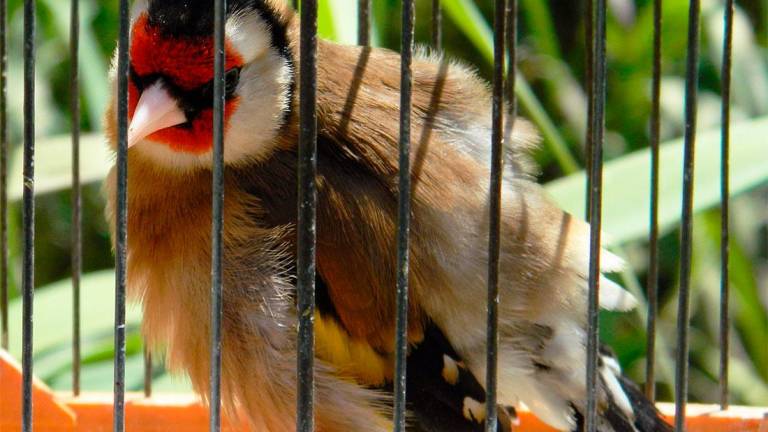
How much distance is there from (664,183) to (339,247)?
75cm

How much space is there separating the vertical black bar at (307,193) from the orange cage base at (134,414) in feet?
1.70

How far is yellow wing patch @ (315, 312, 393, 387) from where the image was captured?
1.44m

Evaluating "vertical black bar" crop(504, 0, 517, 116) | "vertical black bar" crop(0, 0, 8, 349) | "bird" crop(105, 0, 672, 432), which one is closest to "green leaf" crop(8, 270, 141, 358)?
"vertical black bar" crop(0, 0, 8, 349)

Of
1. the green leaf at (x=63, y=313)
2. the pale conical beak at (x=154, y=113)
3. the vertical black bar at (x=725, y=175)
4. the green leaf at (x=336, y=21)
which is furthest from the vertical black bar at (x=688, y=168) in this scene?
the green leaf at (x=63, y=313)

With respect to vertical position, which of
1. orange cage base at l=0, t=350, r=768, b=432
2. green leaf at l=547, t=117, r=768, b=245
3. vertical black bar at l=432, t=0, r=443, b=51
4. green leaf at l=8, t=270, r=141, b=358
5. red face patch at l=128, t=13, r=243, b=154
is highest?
vertical black bar at l=432, t=0, r=443, b=51

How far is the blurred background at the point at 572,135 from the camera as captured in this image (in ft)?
7.39

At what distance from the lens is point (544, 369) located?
151cm

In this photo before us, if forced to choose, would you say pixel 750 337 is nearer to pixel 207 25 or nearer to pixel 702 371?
pixel 702 371

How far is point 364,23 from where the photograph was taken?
1.71 m

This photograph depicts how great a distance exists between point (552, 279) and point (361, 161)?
294mm

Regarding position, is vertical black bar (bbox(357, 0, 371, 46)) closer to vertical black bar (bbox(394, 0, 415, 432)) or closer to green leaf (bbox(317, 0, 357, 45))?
green leaf (bbox(317, 0, 357, 45))

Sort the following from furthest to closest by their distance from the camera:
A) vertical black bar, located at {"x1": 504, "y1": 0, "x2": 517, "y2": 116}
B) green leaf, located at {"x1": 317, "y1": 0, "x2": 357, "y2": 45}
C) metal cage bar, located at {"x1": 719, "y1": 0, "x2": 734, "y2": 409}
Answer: green leaf, located at {"x1": 317, "y1": 0, "x2": 357, "y2": 45} < vertical black bar, located at {"x1": 504, "y1": 0, "x2": 517, "y2": 116} < metal cage bar, located at {"x1": 719, "y1": 0, "x2": 734, "y2": 409}

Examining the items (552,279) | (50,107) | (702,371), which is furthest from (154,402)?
(702,371)

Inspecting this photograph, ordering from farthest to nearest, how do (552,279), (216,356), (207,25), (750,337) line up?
(750,337) → (552,279) → (207,25) → (216,356)
